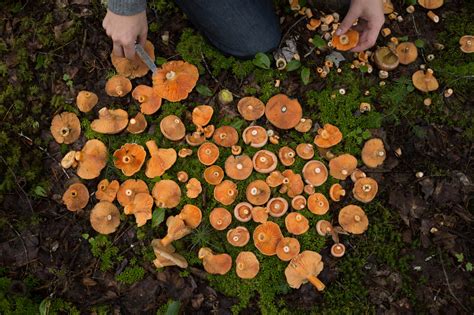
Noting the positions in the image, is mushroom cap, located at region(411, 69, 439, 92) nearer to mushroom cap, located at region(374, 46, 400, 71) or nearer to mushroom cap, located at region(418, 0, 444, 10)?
mushroom cap, located at region(374, 46, 400, 71)

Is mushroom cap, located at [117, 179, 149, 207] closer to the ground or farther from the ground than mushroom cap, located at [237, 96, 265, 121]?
closer to the ground

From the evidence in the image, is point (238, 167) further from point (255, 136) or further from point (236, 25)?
point (236, 25)

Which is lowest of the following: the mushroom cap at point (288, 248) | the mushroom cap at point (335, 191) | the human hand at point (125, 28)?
the mushroom cap at point (288, 248)

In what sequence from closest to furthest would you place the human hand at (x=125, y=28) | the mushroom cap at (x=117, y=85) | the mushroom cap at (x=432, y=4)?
the human hand at (x=125, y=28), the mushroom cap at (x=117, y=85), the mushroom cap at (x=432, y=4)

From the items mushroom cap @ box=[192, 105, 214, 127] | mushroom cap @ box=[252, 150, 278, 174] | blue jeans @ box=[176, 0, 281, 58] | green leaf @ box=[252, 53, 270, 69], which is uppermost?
blue jeans @ box=[176, 0, 281, 58]

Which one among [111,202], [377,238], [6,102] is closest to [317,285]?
[377,238]

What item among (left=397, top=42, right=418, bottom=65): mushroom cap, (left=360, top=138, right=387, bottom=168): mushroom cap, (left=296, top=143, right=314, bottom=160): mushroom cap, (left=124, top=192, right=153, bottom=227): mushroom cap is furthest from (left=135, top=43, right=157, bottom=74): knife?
(left=397, top=42, right=418, bottom=65): mushroom cap

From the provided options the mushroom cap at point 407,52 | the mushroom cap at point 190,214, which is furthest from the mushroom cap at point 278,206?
the mushroom cap at point 407,52

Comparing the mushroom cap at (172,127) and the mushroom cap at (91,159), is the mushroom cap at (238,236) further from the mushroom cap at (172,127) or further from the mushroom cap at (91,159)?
the mushroom cap at (91,159)
